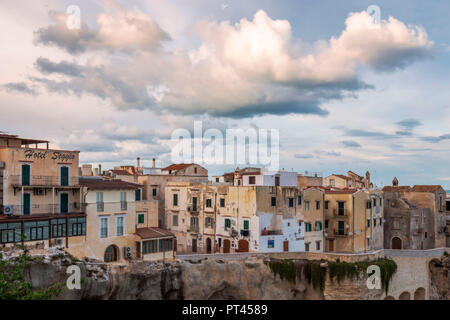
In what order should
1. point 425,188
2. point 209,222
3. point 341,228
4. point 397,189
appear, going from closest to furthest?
1. point 209,222
2. point 341,228
3. point 425,188
4. point 397,189

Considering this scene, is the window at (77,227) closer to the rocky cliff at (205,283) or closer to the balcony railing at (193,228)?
the rocky cliff at (205,283)

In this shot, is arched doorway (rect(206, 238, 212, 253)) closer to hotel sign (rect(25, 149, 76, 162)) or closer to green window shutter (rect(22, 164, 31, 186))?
hotel sign (rect(25, 149, 76, 162))

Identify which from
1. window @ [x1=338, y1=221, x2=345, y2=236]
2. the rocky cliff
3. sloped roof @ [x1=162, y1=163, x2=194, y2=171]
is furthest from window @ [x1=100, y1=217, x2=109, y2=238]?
window @ [x1=338, y1=221, x2=345, y2=236]

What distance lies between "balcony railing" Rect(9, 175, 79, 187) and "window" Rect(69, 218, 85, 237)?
376cm

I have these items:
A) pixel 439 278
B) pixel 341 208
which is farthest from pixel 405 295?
pixel 341 208

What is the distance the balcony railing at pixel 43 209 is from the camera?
1359 inches

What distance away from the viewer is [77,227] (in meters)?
37.6

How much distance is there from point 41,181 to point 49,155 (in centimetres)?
270

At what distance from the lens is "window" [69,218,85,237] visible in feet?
122

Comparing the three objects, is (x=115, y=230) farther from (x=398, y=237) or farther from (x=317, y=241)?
(x=398, y=237)

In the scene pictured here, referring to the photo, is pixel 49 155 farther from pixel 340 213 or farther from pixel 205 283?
pixel 340 213

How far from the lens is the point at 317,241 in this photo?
51938mm

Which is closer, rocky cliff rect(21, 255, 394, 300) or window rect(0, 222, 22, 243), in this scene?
window rect(0, 222, 22, 243)
